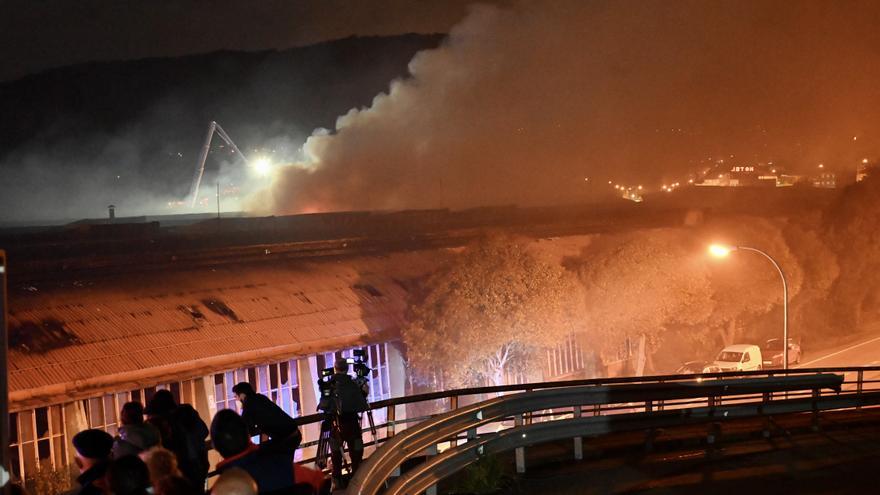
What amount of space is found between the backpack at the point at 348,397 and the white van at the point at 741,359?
92.4 feet

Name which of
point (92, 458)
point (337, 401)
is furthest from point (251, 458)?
point (337, 401)

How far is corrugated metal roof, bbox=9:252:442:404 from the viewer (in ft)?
69.7

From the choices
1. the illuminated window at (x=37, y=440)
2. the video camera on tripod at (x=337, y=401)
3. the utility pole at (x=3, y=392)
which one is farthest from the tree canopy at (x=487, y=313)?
the utility pole at (x=3, y=392)

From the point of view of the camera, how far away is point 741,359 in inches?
1454

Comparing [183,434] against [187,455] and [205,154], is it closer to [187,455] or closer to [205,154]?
[187,455]

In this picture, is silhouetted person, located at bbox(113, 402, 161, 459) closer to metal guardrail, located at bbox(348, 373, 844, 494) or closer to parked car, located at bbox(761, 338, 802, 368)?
metal guardrail, located at bbox(348, 373, 844, 494)

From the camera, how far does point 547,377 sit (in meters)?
37.0

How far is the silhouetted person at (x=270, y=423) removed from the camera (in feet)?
20.5

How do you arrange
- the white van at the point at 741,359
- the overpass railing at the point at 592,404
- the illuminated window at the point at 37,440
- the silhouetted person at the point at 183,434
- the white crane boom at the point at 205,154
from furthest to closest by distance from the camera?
the white crane boom at the point at 205,154
the white van at the point at 741,359
the illuminated window at the point at 37,440
the overpass railing at the point at 592,404
the silhouetted person at the point at 183,434

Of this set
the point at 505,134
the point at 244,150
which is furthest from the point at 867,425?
the point at 244,150

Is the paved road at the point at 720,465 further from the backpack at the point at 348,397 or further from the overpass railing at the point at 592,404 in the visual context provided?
the backpack at the point at 348,397

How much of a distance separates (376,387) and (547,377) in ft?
30.0

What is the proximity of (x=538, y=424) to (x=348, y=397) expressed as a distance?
2.10 metres

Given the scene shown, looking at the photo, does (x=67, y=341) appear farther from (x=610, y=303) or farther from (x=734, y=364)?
(x=734, y=364)
